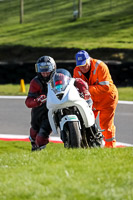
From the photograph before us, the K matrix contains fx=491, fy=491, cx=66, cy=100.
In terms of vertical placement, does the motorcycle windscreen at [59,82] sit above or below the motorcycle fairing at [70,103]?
above

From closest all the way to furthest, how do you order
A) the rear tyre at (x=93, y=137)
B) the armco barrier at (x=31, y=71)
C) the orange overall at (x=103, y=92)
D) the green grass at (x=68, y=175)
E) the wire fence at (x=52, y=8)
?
1. the green grass at (x=68, y=175)
2. the rear tyre at (x=93, y=137)
3. the orange overall at (x=103, y=92)
4. the armco barrier at (x=31, y=71)
5. the wire fence at (x=52, y=8)

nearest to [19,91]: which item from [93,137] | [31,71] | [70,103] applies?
[31,71]

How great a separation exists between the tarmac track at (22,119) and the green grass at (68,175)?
4.03 m

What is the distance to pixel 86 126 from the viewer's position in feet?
23.2

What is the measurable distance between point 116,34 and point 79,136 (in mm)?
30844

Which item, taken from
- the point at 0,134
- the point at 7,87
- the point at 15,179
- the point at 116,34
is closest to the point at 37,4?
the point at 116,34

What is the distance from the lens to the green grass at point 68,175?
4713mm

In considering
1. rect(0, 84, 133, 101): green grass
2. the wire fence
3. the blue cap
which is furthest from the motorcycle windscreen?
the wire fence

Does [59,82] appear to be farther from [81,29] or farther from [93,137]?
[81,29]

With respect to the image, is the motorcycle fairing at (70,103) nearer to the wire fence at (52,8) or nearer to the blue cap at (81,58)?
the blue cap at (81,58)

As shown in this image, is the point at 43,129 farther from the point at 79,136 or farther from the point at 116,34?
the point at 116,34

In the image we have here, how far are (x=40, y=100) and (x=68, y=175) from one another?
7.73ft

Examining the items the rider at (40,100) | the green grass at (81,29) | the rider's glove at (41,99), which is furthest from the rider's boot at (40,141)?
the green grass at (81,29)

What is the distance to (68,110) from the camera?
22.9ft
